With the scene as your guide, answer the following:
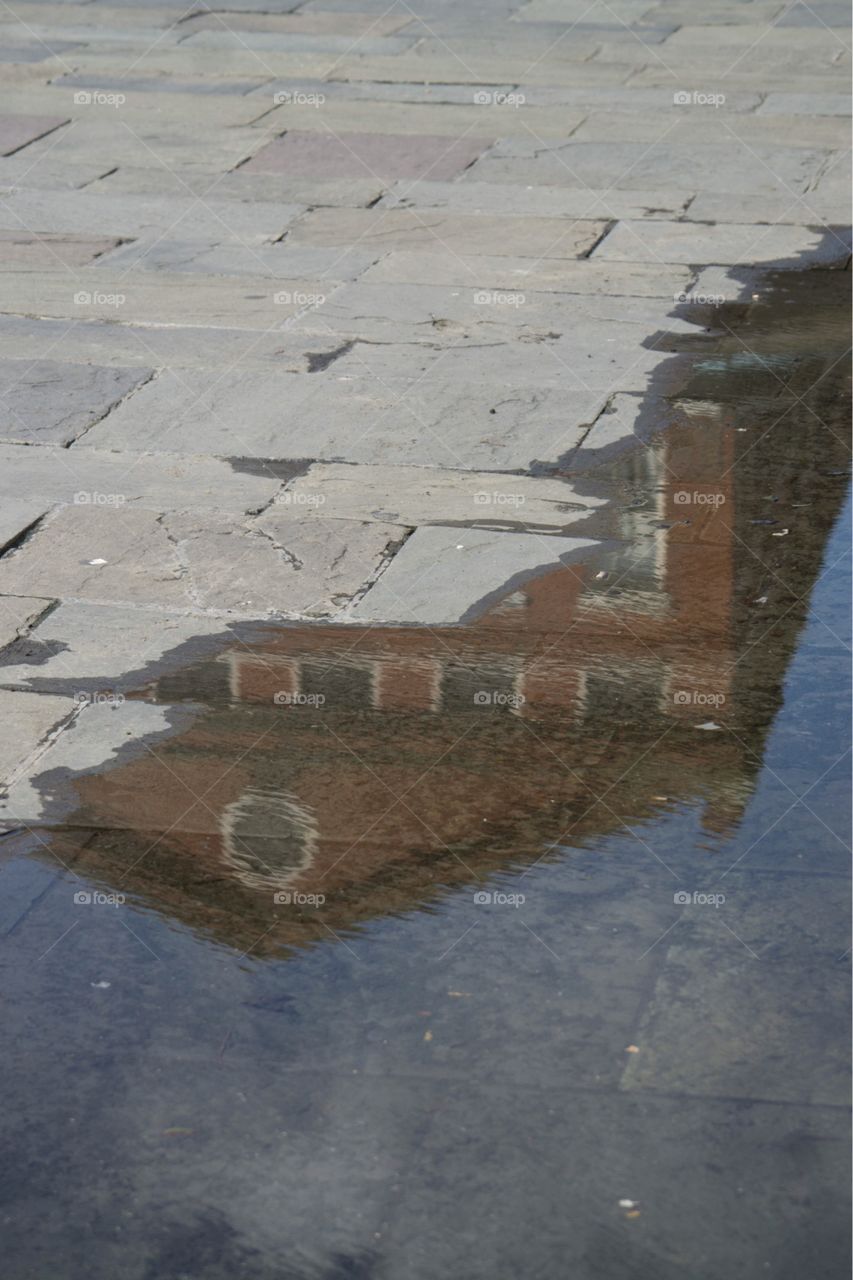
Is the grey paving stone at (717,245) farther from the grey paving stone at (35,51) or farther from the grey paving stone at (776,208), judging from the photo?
the grey paving stone at (35,51)

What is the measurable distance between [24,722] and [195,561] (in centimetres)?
122

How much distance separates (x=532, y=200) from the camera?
395 inches

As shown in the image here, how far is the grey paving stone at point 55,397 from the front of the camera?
6.80m

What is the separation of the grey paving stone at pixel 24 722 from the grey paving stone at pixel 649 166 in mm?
6719

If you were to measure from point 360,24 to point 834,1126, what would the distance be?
14178 millimetres

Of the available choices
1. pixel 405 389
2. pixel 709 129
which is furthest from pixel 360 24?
pixel 405 389

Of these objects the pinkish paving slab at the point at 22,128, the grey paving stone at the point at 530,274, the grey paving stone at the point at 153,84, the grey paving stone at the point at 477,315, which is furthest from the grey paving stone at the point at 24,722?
the grey paving stone at the point at 153,84

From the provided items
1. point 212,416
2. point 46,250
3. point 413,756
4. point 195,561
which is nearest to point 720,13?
point 46,250

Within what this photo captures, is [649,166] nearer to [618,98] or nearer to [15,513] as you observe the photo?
[618,98]

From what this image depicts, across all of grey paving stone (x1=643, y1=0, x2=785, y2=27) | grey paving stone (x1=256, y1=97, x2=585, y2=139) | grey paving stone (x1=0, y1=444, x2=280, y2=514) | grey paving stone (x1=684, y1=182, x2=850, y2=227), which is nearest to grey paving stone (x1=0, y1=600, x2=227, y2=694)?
grey paving stone (x1=0, y1=444, x2=280, y2=514)

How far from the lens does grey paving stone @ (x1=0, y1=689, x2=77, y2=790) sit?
14.4ft

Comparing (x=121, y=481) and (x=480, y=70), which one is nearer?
(x=121, y=481)

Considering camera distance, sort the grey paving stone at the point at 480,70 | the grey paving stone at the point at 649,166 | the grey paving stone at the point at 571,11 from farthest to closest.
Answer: the grey paving stone at the point at 571,11
the grey paving stone at the point at 480,70
the grey paving stone at the point at 649,166

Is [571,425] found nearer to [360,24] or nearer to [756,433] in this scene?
[756,433]
